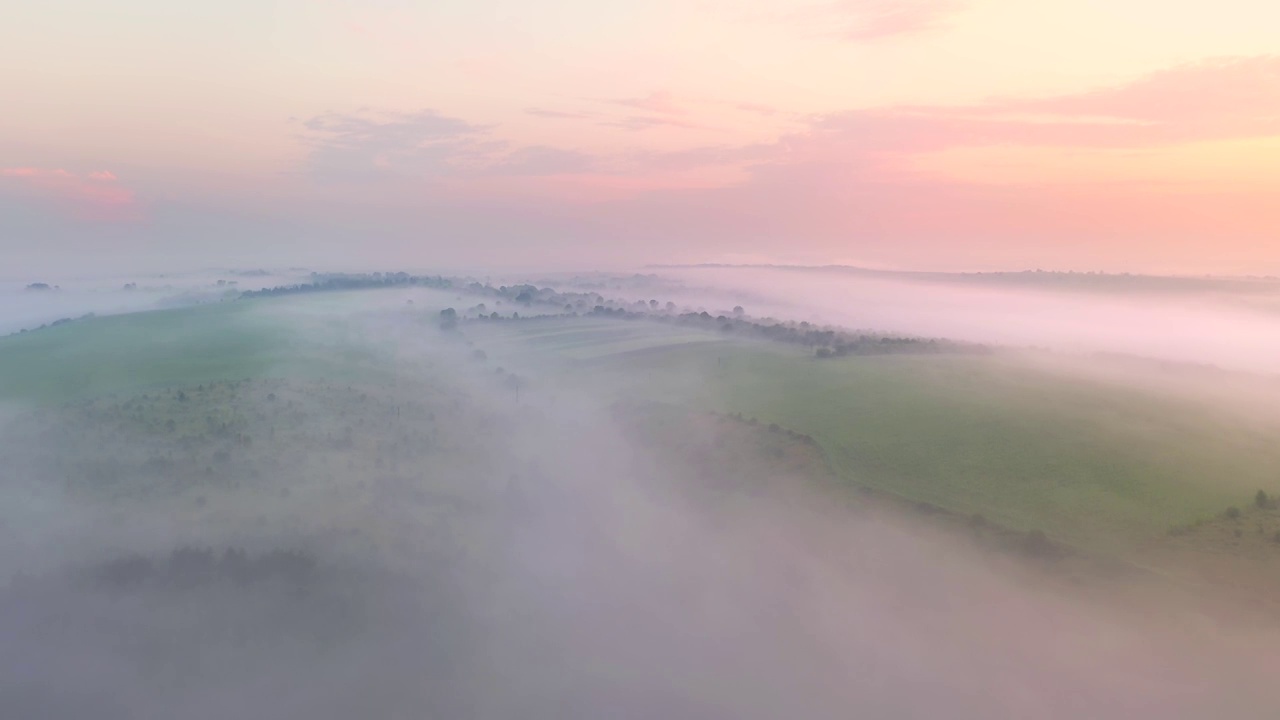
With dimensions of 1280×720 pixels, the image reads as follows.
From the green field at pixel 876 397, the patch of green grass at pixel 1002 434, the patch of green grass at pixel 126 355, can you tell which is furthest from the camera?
the patch of green grass at pixel 126 355

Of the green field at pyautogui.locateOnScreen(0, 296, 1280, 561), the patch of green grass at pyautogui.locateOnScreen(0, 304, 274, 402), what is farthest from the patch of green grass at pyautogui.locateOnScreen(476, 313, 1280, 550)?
the patch of green grass at pyautogui.locateOnScreen(0, 304, 274, 402)

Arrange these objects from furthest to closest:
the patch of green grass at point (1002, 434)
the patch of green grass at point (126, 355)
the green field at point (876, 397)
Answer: the patch of green grass at point (126, 355)
the green field at point (876, 397)
the patch of green grass at point (1002, 434)

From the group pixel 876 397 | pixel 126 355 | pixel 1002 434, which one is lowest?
pixel 1002 434

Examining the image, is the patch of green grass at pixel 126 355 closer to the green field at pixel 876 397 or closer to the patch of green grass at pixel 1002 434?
the green field at pixel 876 397

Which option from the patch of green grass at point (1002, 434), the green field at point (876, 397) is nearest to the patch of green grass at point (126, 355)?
the green field at point (876, 397)

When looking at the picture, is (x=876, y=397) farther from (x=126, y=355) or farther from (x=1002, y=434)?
(x=126, y=355)

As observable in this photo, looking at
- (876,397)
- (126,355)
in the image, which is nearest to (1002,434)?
(876,397)

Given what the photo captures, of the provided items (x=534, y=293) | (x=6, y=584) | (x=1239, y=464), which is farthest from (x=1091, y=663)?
(x=534, y=293)

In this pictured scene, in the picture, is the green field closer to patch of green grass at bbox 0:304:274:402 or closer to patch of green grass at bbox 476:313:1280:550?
patch of green grass at bbox 476:313:1280:550

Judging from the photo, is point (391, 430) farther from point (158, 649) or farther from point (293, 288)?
point (293, 288)

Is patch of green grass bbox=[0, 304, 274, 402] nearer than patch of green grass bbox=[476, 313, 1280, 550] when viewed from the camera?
No
